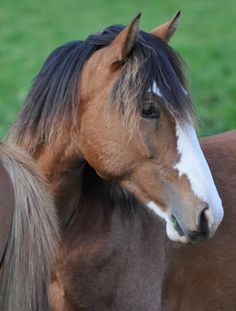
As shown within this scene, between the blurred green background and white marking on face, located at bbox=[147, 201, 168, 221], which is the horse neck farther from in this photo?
the blurred green background

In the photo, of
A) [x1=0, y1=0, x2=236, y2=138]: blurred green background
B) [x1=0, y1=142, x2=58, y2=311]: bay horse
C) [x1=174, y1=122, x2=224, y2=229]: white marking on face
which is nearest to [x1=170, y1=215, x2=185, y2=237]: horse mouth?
[x1=174, y1=122, x2=224, y2=229]: white marking on face

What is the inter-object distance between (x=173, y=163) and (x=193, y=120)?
0.64 ft

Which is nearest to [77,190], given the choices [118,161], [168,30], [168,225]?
[118,161]

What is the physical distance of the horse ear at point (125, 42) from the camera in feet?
11.4

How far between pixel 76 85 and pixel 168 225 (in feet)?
2.00

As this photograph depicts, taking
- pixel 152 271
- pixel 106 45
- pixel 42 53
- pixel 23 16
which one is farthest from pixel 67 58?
pixel 23 16

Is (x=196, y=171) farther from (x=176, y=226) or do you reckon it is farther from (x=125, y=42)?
(x=125, y=42)

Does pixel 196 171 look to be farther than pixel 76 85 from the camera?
No

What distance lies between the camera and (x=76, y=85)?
3.63 m

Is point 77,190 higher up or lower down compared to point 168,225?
higher up

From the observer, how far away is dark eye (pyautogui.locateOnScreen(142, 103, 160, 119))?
137 inches

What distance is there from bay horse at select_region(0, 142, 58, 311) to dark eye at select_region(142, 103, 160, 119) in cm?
55

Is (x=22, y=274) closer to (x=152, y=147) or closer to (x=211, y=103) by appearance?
(x=152, y=147)

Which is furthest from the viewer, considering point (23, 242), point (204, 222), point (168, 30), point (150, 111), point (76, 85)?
point (168, 30)
